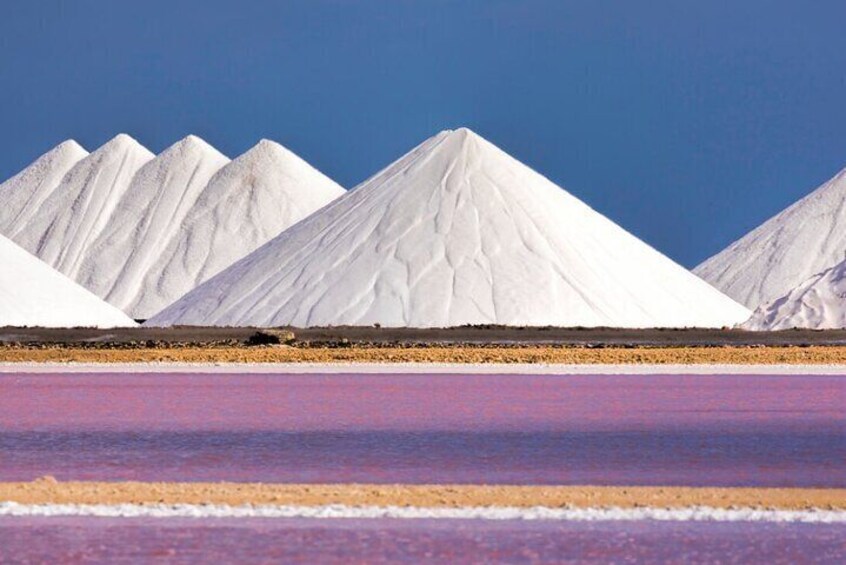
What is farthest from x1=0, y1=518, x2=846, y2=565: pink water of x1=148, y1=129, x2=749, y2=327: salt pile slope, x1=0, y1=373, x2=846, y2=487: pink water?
x1=148, y1=129, x2=749, y2=327: salt pile slope

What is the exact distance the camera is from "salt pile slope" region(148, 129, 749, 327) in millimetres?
65312

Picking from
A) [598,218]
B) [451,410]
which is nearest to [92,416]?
[451,410]

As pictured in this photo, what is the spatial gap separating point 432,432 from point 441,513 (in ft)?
25.1

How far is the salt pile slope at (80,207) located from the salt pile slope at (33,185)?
1.00 m

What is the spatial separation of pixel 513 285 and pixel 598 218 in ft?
46.9

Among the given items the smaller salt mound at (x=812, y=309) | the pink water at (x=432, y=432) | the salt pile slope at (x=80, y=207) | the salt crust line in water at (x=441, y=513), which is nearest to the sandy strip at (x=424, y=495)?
the salt crust line in water at (x=441, y=513)

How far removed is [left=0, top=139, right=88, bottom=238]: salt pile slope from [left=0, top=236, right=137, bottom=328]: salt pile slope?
46573 millimetres

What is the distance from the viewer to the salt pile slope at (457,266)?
65.3 m

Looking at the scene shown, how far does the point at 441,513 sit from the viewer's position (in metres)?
13.0

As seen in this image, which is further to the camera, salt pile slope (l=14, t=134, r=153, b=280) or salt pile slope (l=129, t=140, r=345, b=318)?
salt pile slope (l=14, t=134, r=153, b=280)

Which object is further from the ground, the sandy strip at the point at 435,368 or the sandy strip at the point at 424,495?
the sandy strip at the point at 435,368

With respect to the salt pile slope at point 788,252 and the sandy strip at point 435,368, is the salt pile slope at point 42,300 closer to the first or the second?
the sandy strip at point 435,368

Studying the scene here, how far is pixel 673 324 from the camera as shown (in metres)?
67.6

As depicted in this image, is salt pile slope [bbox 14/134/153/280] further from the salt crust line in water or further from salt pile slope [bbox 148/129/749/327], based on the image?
the salt crust line in water
